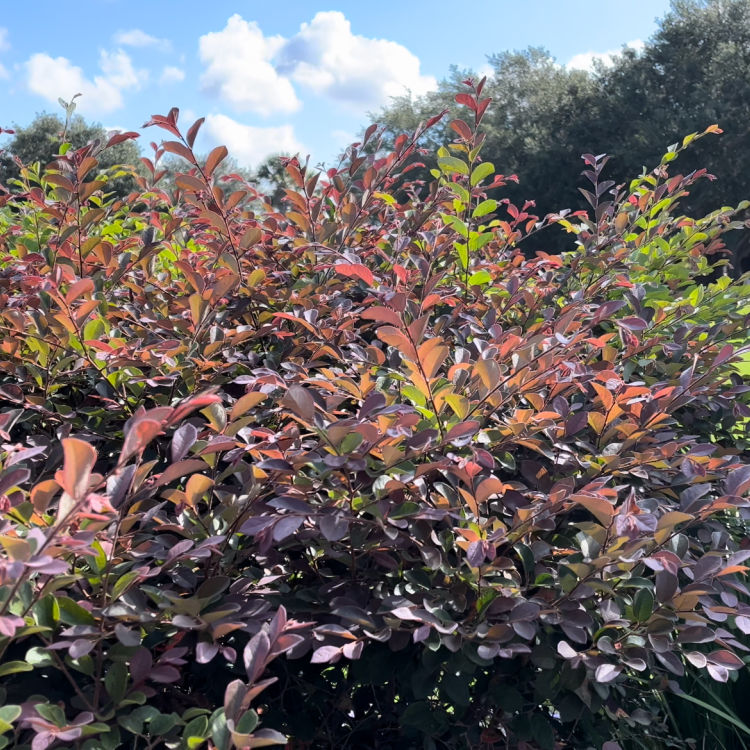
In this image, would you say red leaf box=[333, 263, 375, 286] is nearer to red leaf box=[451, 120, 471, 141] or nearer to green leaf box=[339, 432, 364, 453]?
green leaf box=[339, 432, 364, 453]

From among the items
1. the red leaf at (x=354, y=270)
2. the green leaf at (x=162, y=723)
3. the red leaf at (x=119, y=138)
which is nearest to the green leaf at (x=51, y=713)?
the green leaf at (x=162, y=723)

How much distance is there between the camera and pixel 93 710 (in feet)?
3.57

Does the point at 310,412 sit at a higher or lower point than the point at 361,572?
higher

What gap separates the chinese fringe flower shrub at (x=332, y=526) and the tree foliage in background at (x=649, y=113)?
24393 millimetres

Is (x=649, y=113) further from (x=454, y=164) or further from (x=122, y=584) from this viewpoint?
(x=122, y=584)

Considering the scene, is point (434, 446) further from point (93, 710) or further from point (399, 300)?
point (93, 710)

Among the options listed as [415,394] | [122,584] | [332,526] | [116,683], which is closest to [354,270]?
[415,394]

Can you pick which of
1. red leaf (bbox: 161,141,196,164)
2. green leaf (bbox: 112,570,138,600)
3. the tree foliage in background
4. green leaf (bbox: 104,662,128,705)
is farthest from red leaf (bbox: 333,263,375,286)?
the tree foliage in background

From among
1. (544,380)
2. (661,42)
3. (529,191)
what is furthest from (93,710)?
(661,42)

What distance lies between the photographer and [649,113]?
25.2 metres

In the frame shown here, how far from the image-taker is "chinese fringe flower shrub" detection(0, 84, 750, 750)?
110cm

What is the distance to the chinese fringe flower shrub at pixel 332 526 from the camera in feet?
3.62

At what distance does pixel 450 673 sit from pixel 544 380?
624mm

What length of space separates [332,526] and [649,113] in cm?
2723
